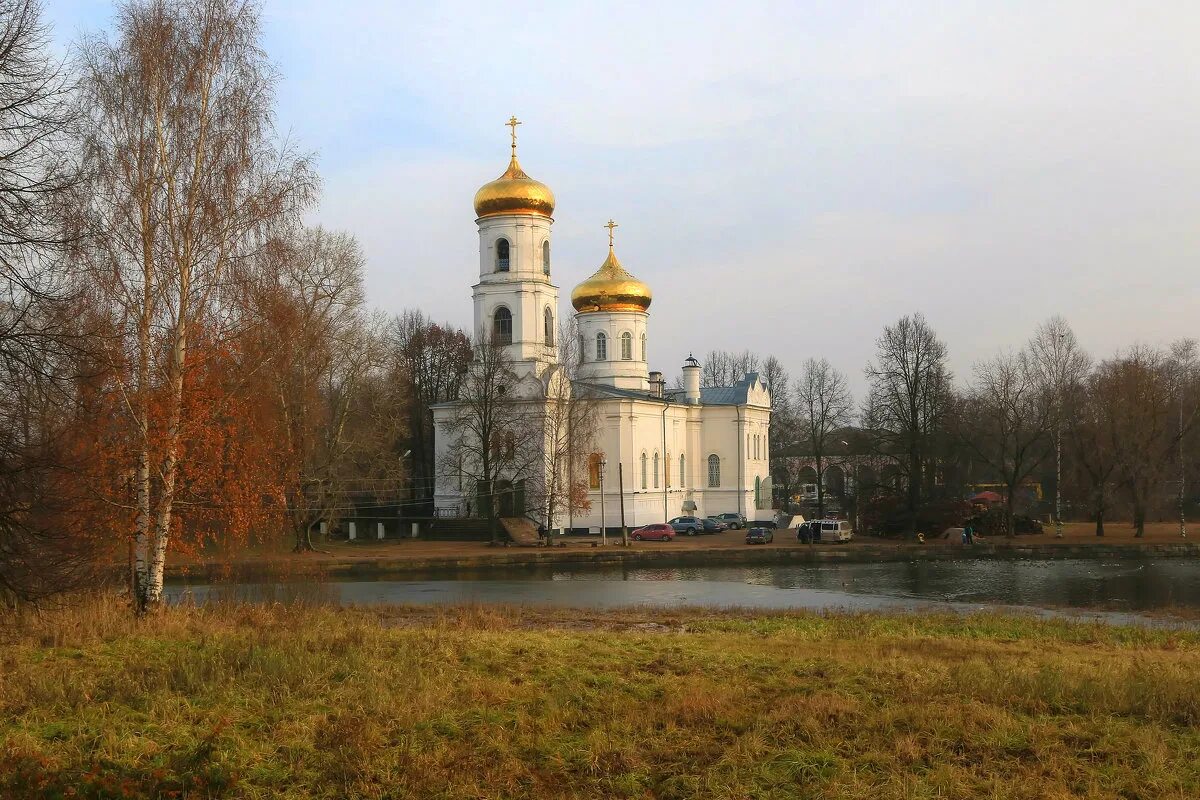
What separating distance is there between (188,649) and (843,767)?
745 cm

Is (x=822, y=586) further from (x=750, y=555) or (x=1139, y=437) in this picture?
(x=1139, y=437)

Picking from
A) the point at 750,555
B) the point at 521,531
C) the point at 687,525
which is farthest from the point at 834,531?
the point at 521,531

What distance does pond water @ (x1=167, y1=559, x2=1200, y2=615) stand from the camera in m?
25.6

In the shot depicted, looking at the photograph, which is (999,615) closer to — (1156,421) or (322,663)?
(322,663)

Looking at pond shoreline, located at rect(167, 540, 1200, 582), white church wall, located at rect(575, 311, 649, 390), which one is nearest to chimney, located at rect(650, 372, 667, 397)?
white church wall, located at rect(575, 311, 649, 390)

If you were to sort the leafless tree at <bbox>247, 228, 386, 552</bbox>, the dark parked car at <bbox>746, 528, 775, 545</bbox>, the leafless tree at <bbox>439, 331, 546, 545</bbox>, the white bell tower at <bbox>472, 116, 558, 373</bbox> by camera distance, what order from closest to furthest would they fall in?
the leafless tree at <bbox>247, 228, 386, 552</bbox> < the dark parked car at <bbox>746, 528, 775, 545</bbox> < the leafless tree at <bbox>439, 331, 546, 545</bbox> < the white bell tower at <bbox>472, 116, 558, 373</bbox>

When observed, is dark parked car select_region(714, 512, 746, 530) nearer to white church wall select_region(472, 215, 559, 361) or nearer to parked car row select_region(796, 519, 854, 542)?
parked car row select_region(796, 519, 854, 542)

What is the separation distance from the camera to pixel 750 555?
127 feet

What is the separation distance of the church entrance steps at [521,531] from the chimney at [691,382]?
1282 cm

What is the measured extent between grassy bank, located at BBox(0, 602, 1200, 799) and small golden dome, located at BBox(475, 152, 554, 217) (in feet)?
104

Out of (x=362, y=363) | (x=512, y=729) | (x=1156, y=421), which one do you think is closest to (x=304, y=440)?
(x=362, y=363)

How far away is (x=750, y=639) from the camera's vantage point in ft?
52.2

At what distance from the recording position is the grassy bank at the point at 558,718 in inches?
311

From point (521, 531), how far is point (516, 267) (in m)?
10.4
